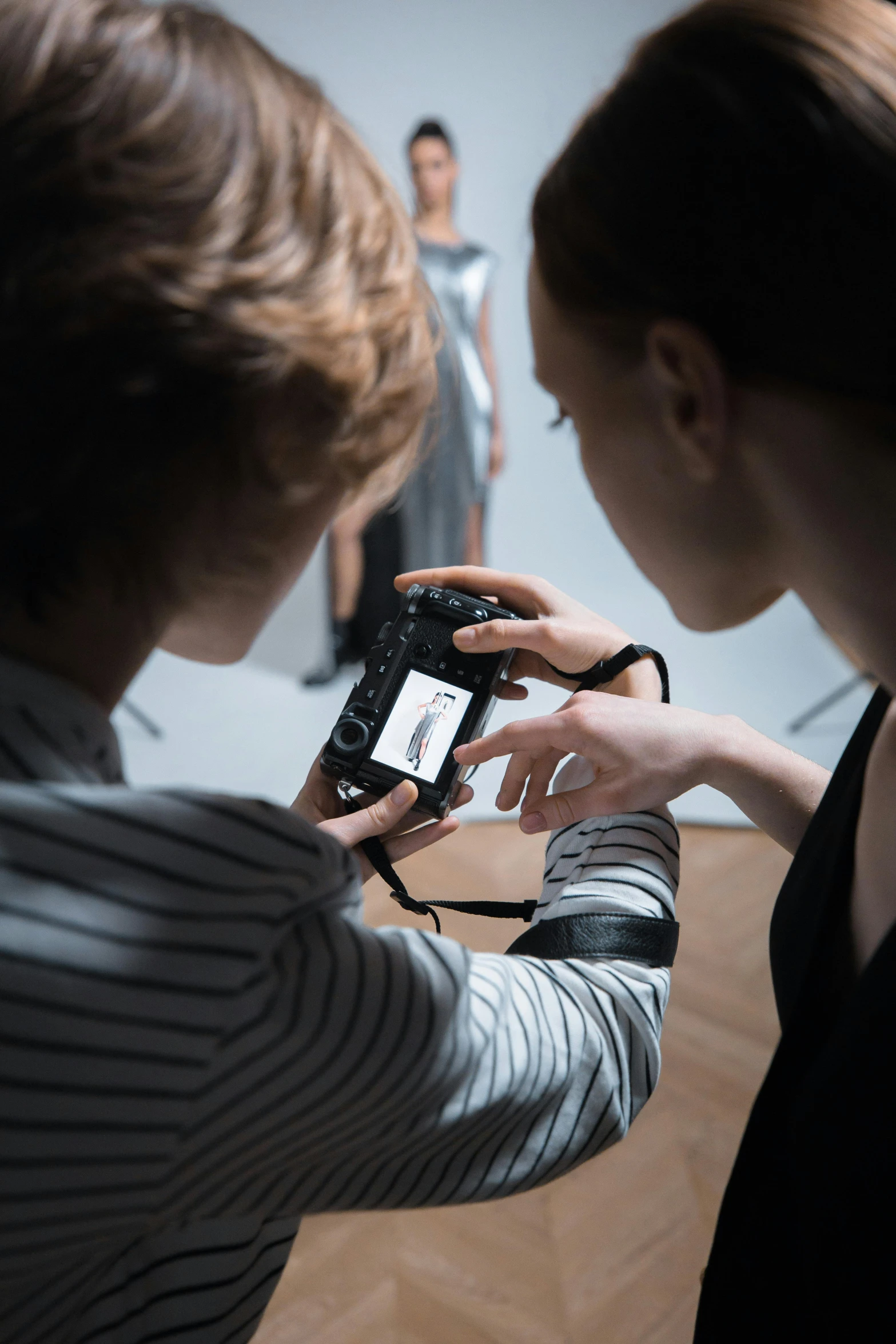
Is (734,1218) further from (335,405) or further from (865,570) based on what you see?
(335,405)

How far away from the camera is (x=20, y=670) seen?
36cm

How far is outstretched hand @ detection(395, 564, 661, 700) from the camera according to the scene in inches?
28.6

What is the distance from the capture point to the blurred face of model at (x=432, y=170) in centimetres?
248

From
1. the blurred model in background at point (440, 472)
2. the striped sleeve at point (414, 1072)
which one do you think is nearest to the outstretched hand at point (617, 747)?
the striped sleeve at point (414, 1072)

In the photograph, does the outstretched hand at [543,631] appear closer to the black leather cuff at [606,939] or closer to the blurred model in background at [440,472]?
the black leather cuff at [606,939]

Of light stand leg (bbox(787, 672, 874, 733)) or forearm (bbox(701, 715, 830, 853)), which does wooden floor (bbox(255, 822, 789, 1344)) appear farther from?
light stand leg (bbox(787, 672, 874, 733))

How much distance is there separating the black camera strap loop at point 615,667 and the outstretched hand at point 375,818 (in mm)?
140

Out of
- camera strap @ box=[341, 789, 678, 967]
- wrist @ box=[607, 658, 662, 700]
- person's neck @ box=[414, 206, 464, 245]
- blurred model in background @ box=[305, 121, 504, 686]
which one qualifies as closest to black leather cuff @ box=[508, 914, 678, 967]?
camera strap @ box=[341, 789, 678, 967]

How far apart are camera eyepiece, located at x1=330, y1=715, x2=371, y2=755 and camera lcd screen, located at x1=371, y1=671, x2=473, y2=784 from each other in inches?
0.5

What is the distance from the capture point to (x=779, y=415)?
1.31 ft

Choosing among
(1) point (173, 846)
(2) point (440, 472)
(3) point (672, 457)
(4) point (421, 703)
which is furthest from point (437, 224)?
(1) point (173, 846)

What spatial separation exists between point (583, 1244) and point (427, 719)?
77 centimetres

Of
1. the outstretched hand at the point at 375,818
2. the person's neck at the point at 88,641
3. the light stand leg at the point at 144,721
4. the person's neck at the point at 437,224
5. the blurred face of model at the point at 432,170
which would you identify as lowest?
the light stand leg at the point at 144,721

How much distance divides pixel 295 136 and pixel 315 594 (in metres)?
2.81
